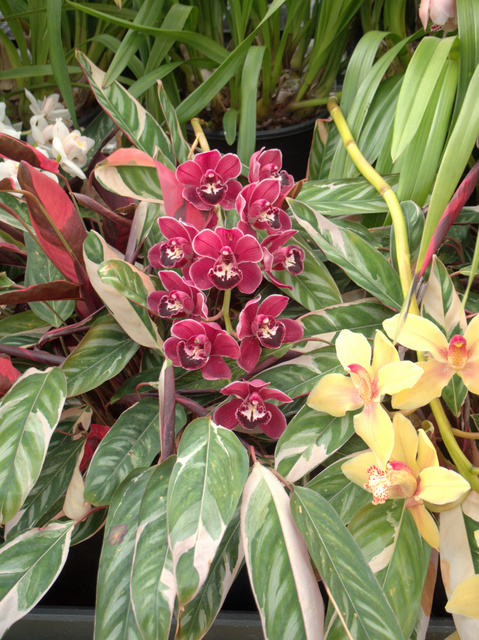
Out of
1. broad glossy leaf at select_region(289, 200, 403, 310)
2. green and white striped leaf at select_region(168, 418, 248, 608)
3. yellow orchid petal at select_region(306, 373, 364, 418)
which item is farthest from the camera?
broad glossy leaf at select_region(289, 200, 403, 310)

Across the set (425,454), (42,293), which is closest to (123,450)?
(42,293)

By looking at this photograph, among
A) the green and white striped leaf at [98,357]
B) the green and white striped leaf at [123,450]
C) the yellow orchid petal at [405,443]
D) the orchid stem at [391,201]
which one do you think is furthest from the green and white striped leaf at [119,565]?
the orchid stem at [391,201]

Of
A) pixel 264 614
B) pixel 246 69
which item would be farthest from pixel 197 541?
pixel 246 69

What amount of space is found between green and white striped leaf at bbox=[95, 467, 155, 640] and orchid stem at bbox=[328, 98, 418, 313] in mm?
351

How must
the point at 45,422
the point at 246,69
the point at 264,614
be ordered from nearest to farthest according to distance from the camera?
the point at 264,614 → the point at 45,422 → the point at 246,69

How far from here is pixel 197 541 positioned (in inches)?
15.8

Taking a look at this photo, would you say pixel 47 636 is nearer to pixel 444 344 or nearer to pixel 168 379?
pixel 168 379

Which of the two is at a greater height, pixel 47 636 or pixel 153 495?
pixel 153 495

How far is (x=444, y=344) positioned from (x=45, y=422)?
40 cm

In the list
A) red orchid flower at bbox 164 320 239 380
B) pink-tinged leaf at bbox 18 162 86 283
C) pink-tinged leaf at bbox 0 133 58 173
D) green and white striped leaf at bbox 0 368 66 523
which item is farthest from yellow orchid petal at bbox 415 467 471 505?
pink-tinged leaf at bbox 0 133 58 173

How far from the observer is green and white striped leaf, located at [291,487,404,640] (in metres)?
0.39

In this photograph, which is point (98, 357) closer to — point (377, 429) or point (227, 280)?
point (227, 280)

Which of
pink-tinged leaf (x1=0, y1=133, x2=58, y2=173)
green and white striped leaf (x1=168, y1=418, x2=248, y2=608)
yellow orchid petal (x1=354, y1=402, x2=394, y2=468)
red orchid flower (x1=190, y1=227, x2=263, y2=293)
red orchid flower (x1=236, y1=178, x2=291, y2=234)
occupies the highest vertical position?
pink-tinged leaf (x1=0, y1=133, x2=58, y2=173)

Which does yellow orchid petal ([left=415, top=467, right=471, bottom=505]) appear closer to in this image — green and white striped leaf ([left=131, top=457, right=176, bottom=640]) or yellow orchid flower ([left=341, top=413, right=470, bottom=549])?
yellow orchid flower ([left=341, top=413, right=470, bottom=549])
